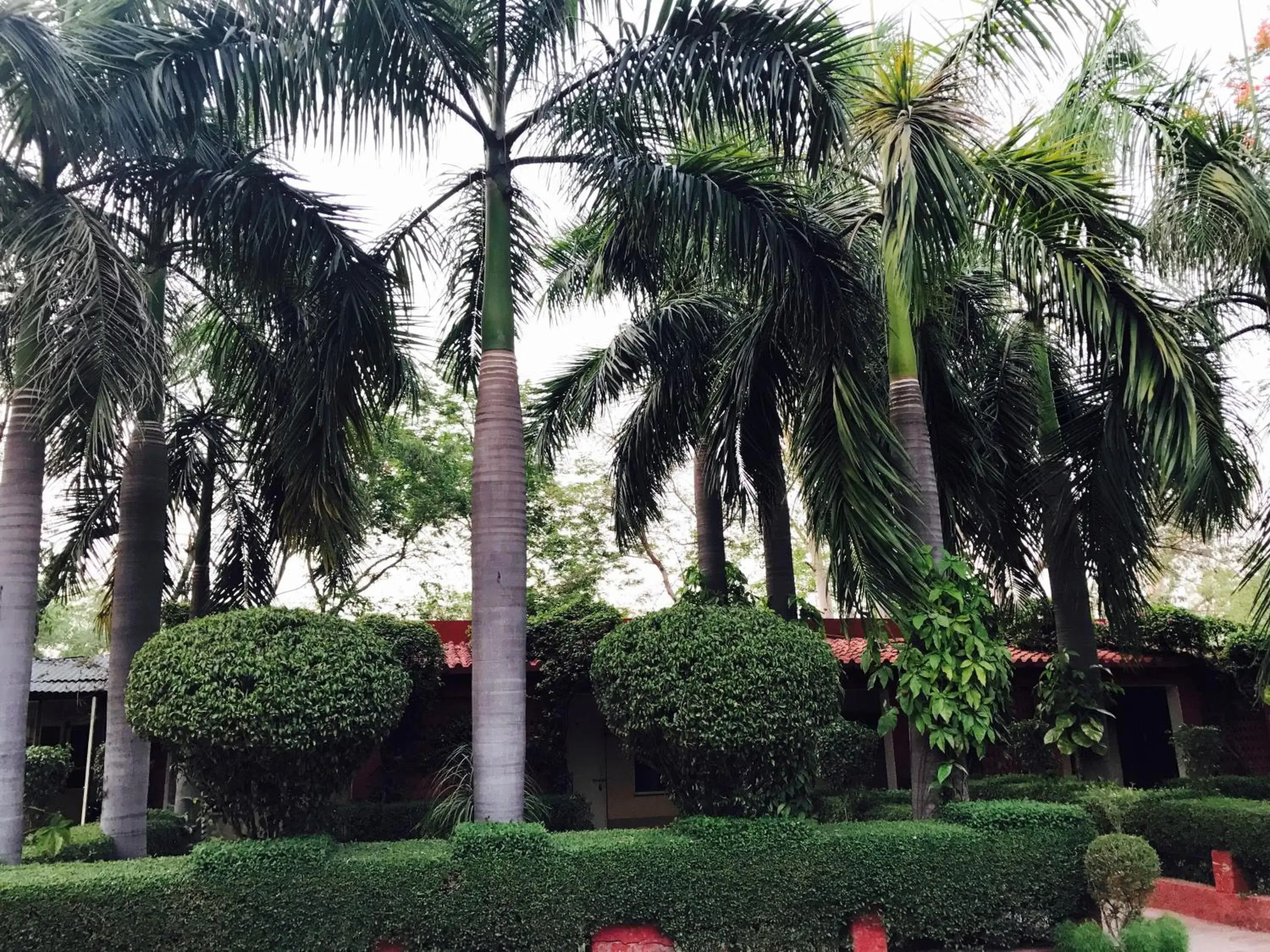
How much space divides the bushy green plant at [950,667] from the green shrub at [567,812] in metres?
5.16

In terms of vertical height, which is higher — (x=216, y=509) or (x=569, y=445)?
(x=569, y=445)

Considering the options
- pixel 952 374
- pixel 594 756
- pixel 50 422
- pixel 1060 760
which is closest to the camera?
pixel 50 422

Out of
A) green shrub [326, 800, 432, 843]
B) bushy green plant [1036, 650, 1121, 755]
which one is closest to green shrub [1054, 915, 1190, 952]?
bushy green plant [1036, 650, 1121, 755]

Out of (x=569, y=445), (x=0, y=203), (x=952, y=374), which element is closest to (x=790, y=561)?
(x=952, y=374)

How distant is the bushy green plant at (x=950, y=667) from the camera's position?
7.70 metres

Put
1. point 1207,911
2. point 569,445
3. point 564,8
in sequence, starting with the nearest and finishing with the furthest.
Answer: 1. point 564,8
2. point 1207,911
3. point 569,445

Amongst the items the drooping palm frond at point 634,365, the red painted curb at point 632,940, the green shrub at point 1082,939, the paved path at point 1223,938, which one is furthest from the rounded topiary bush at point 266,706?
the paved path at point 1223,938

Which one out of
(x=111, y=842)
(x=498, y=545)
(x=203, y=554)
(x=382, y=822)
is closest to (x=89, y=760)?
(x=203, y=554)

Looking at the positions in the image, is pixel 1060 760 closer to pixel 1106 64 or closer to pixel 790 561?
pixel 790 561

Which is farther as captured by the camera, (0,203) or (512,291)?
(512,291)

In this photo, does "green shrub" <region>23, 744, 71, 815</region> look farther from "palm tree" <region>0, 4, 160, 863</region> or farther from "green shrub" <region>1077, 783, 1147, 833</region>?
"green shrub" <region>1077, 783, 1147, 833</region>

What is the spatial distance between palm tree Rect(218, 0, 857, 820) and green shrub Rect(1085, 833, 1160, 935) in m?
4.10

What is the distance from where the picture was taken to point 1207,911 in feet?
28.7

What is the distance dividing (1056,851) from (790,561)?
3867 mm
